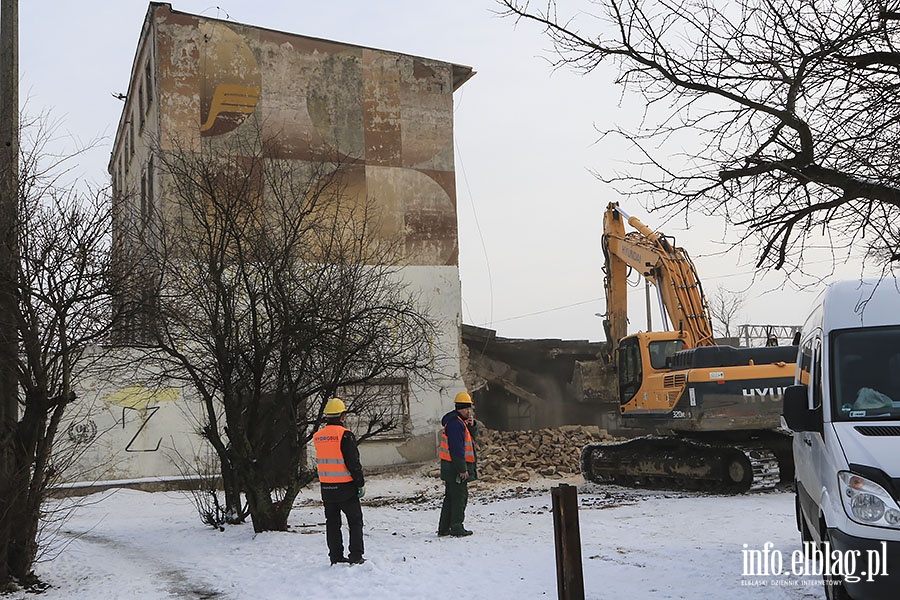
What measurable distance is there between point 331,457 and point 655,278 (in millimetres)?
12034

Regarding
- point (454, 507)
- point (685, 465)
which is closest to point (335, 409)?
point (454, 507)

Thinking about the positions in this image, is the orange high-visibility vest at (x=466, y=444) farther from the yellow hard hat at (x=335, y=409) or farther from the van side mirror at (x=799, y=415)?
the van side mirror at (x=799, y=415)

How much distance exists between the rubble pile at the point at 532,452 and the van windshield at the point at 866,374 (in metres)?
16.5

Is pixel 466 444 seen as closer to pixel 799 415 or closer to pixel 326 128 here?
pixel 799 415

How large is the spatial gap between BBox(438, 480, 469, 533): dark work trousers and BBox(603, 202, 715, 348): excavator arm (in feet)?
29.8

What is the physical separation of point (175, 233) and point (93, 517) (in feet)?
23.1

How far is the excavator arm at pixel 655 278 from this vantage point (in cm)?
2022

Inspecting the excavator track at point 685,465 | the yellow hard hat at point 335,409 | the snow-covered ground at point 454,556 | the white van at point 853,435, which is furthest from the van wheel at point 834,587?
the excavator track at point 685,465

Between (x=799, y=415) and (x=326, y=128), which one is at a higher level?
(x=326, y=128)

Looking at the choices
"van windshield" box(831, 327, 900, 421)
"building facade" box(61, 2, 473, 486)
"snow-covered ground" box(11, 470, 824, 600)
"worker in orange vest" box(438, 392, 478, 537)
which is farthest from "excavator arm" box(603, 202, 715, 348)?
Result: "van windshield" box(831, 327, 900, 421)

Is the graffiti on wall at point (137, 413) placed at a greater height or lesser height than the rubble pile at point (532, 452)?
greater

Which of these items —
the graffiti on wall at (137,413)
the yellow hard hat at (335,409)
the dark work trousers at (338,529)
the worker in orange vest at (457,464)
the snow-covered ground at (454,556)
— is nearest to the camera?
the snow-covered ground at (454,556)

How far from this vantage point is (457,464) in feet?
40.8

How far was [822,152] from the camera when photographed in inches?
269
